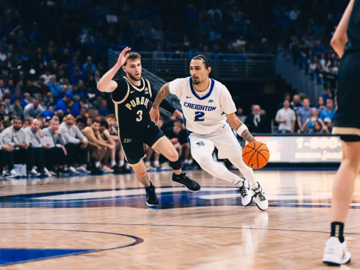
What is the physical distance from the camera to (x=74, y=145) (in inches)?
687

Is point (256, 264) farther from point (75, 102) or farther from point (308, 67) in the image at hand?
point (308, 67)

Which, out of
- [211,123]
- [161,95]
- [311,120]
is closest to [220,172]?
[211,123]

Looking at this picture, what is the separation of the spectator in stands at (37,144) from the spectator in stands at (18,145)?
4.9 inches

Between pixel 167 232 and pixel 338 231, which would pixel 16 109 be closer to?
pixel 167 232

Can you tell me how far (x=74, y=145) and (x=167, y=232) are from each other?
11990 millimetres

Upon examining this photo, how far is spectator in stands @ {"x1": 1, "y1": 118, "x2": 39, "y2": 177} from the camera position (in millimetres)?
15641

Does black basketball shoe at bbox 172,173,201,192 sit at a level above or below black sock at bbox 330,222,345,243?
below

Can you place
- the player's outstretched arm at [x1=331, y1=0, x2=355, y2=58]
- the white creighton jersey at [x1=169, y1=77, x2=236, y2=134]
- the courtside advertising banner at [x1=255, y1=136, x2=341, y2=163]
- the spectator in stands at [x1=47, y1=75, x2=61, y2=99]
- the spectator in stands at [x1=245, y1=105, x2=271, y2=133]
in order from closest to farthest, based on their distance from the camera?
the player's outstretched arm at [x1=331, y1=0, x2=355, y2=58], the white creighton jersey at [x1=169, y1=77, x2=236, y2=134], the courtside advertising banner at [x1=255, y1=136, x2=341, y2=163], the spectator in stands at [x1=245, y1=105, x2=271, y2=133], the spectator in stands at [x1=47, y1=75, x2=61, y2=99]

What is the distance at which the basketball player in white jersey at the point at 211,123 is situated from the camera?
805cm

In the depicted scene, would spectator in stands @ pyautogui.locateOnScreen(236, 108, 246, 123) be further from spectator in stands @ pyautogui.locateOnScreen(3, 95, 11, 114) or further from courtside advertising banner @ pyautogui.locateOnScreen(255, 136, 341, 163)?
spectator in stands @ pyautogui.locateOnScreen(3, 95, 11, 114)

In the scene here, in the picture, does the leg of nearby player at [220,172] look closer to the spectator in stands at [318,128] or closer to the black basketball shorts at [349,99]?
the black basketball shorts at [349,99]

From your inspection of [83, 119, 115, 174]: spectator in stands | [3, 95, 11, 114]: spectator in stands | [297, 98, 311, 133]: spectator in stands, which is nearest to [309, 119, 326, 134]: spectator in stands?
[297, 98, 311, 133]: spectator in stands

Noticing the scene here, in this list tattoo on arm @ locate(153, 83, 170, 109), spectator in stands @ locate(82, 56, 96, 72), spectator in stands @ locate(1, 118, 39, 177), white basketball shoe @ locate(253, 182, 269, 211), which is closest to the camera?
white basketball shoe @ locate(253, 182, 269, 211)

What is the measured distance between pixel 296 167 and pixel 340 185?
1519 centimetres
